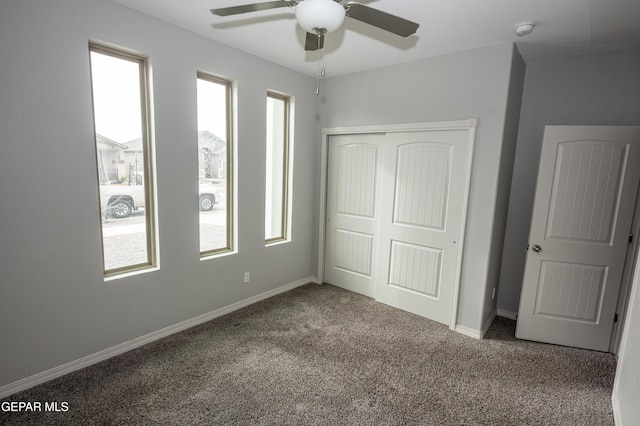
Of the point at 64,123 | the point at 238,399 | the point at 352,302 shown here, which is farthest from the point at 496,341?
the point at 64,123

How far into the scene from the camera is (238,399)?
6.77 feet

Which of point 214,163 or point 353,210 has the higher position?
point 214,163

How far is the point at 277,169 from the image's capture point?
12.3ft

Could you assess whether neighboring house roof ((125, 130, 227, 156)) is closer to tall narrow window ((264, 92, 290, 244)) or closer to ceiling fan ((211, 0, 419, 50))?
tall narrow window ((264, 92, 290, 244))

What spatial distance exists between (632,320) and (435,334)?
1415 millimetres

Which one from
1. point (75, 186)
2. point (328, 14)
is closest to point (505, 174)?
point (328, 14)

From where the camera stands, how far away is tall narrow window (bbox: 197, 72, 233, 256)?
296 centimetres

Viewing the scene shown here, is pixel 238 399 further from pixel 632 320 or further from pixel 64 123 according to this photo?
pixel 632 320

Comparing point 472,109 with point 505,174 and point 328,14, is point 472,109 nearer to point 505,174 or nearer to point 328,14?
point 505,174

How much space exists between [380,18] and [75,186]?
Result: 2255 millimetres

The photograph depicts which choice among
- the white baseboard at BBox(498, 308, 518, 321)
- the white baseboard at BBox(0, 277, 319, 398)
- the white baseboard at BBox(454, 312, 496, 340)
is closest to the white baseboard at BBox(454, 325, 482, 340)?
the white baseboard at BBox(454, 312, 496, 340)

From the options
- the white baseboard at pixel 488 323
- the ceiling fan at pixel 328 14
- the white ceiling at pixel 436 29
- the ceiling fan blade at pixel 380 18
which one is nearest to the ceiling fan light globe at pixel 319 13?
the ceiling fan at pixel 328 14

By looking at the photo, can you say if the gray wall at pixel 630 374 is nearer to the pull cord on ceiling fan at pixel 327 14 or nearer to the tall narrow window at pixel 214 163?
→ the pull cord on ceiling fan at pixel 327 14

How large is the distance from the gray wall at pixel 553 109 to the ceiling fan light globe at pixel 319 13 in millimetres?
2747
